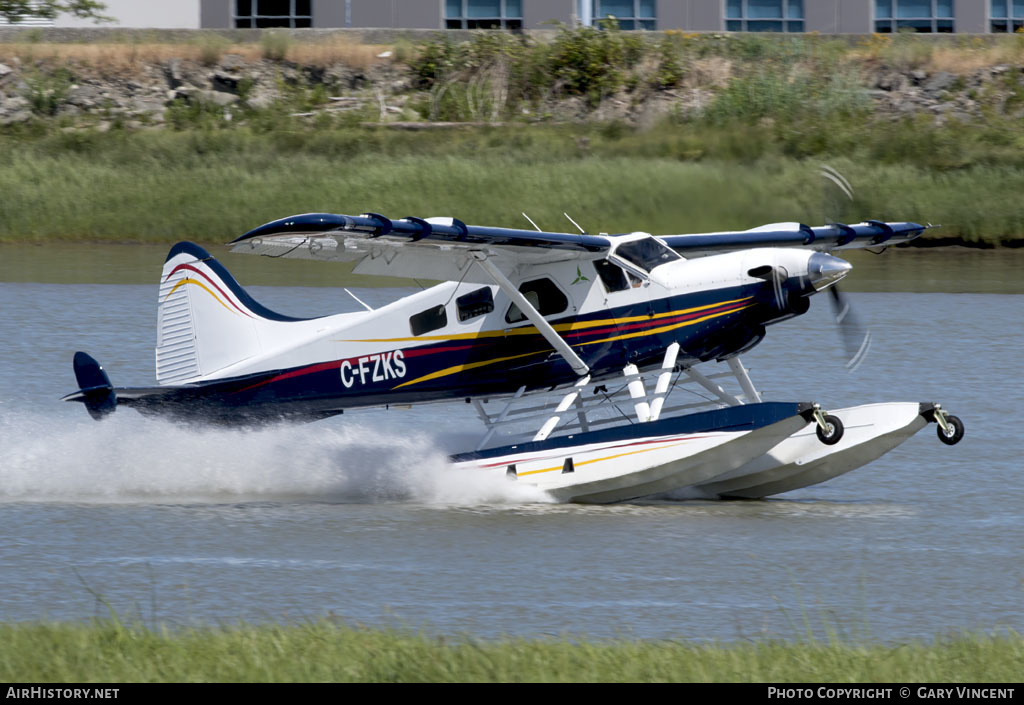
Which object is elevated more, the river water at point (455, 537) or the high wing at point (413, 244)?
the high wing at point (413, 244)

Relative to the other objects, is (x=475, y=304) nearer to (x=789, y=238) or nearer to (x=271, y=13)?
(x=789, y=238)

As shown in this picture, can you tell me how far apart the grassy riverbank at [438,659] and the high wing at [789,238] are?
21.5 ft

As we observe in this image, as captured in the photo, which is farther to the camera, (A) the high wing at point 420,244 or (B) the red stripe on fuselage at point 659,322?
(B) the red stripe on fuselage at point 659,322

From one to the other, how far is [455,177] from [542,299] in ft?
57.3

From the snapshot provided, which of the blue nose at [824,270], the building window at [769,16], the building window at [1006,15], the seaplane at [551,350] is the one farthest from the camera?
the building window at [769,16]

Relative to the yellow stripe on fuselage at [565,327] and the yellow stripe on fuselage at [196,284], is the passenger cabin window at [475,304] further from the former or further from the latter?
the yellow stripe on fuselage at [196,284]

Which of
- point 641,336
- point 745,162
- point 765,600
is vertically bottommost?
point 765,600

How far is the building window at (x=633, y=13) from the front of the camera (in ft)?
134

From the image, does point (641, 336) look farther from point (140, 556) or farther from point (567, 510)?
point (140, 556)

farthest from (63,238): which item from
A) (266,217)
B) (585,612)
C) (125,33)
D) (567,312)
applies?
(585,612)

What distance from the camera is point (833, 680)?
262 inches

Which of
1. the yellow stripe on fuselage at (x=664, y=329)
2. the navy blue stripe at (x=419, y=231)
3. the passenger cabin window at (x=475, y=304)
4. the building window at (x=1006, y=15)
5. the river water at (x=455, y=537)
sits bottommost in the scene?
the river water at (x=455, y=537)

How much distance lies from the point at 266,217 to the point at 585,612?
846 inches

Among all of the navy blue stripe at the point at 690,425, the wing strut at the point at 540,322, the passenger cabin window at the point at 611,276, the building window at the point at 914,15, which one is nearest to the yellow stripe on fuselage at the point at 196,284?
the wing strut at the point at 540,322
